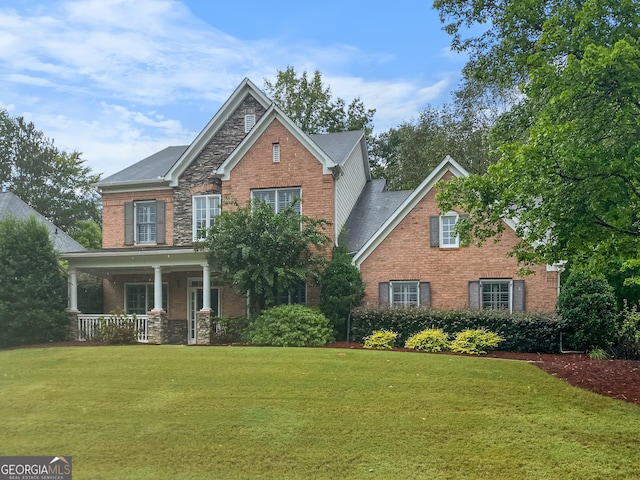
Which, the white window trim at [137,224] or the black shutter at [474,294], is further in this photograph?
the white window trim at [137,224]

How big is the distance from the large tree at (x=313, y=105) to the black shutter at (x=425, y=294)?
73.5 feet

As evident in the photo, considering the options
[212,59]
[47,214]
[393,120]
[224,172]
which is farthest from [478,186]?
[47,214]

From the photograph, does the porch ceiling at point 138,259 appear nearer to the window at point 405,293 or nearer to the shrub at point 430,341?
the window at point 405,293

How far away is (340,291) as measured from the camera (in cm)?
1705

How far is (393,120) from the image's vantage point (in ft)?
126

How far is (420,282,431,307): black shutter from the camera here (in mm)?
17578

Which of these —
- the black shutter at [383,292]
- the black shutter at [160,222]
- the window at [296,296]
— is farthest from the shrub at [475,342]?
the black shutter at [160,222]

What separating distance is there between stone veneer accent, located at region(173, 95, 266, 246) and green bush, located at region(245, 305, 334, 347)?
5.52 m

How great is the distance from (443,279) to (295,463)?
11.6 meters

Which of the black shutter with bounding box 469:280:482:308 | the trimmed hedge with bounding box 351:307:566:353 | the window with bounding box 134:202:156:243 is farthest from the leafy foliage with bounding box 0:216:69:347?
Answer: the black shutter with bounding box 469:280:482:308

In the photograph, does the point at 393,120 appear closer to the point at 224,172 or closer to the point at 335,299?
the point at 224,172

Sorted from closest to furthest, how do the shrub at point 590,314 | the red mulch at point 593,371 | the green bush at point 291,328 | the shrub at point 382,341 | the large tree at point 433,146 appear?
the red mulch at point 593,371 < the shrub at point 590,314 < the shrub at point 382,341 < the green bush at point 291,328 < the large tree at point 433,146

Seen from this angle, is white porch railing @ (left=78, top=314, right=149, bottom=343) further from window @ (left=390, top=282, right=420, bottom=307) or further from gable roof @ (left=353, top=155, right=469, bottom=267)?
window @ (left=390, top=282, right=420, bottom=307)

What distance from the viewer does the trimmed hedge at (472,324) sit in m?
15.1
